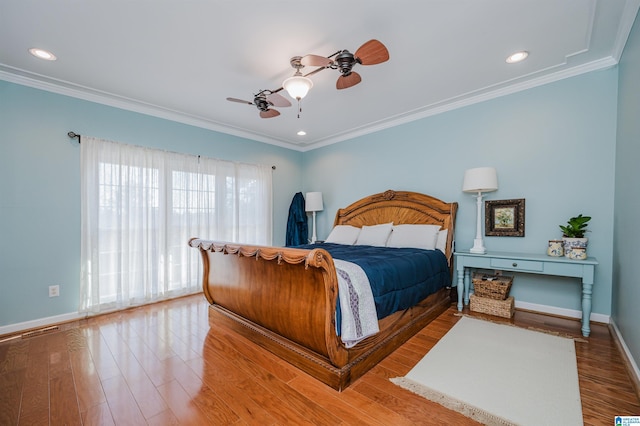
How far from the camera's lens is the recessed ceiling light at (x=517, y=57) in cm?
253

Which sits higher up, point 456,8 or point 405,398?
point 456,8

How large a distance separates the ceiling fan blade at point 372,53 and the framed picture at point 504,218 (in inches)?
93.4

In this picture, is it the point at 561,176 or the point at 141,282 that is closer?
the point at 561,176

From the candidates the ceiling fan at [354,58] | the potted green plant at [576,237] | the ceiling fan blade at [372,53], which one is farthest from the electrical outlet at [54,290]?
the potted green plant at [576,237]

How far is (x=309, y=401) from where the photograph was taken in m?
1.66

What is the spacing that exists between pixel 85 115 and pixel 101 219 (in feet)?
4.15

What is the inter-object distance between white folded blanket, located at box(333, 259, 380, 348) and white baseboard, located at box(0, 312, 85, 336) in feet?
10.7

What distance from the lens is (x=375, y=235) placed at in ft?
12.6

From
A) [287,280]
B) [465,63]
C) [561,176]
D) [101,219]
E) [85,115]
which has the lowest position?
[287,280]

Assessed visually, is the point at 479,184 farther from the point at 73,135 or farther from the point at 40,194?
the point at 40,194

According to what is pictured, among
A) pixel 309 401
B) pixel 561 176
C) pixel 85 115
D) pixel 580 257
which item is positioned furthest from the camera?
pixel 85 115

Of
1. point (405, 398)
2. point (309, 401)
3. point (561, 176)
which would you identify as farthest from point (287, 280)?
point (561, 176)

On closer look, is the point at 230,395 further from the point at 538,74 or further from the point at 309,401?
the point at 538,74

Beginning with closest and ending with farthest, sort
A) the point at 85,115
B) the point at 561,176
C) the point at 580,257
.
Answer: the point at 580,257 < the point at 561,176 < the point at 85,115
